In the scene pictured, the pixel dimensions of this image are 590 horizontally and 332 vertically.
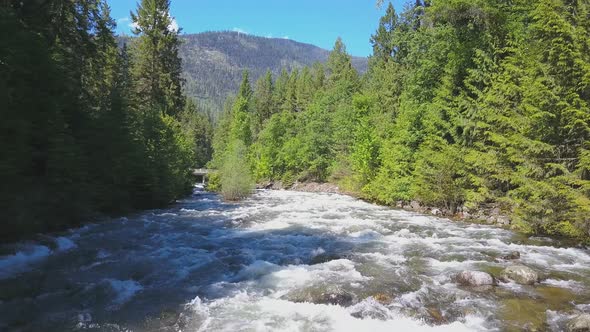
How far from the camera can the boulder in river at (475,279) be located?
988 cm

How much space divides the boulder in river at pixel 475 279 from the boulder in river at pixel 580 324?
98.9 inches

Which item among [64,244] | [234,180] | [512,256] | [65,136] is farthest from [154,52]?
[512,256]

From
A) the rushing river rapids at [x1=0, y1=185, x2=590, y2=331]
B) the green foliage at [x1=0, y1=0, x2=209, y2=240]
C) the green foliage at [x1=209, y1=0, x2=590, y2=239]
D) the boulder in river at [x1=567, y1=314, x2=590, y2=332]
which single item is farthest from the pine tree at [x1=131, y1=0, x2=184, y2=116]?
the boulder in river at [x1=567, y1=314, x2=590, y2=332]

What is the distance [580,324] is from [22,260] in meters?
13.8

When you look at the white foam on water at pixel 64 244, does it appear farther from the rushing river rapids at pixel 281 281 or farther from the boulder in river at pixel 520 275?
the boulder in river at pixel 520 275

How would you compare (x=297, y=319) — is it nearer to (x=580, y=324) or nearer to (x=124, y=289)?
(x=124, y=289)

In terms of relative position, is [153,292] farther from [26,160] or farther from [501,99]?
[501,99]

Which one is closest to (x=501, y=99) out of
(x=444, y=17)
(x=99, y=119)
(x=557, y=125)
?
(x=557, y=125)

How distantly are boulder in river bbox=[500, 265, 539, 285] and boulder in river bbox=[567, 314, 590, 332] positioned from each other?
2.72 metres

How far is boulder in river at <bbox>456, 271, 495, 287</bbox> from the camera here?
988cm

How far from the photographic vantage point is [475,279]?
9961 mm

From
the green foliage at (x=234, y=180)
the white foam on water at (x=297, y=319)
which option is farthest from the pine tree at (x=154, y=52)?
the white foam on water at (x=297, y=319)

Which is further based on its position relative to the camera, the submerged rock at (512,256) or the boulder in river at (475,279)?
the submerged rock at (512,256)

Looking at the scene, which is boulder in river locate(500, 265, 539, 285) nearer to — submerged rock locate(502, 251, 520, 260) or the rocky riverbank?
submerged rock locate(502, 251, 520, 260)
